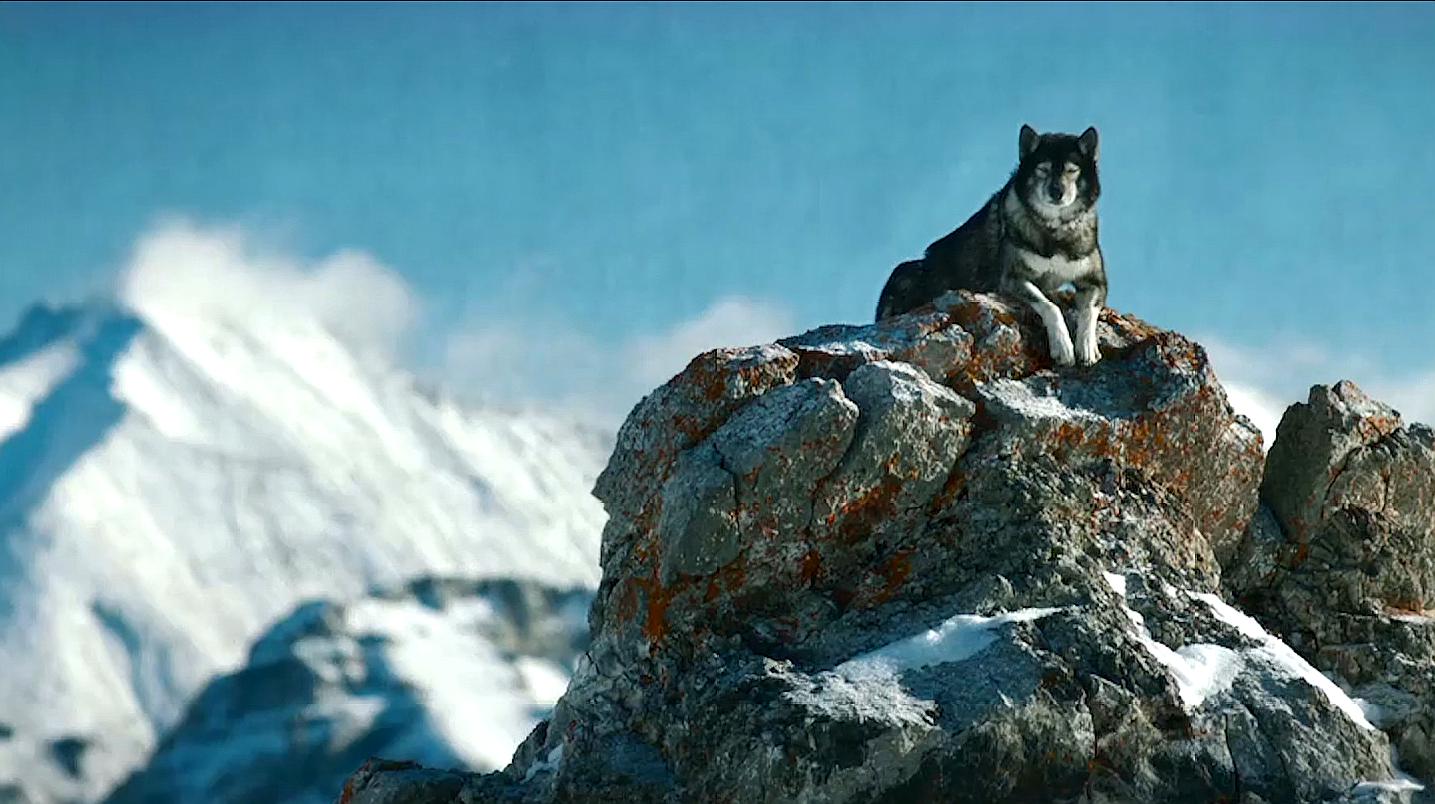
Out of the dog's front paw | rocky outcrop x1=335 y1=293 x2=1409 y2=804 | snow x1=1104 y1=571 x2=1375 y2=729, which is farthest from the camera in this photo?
the dog's front paw

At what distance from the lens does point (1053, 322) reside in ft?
70.4

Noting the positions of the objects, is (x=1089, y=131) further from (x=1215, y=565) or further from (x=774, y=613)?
(x=774, y=613)

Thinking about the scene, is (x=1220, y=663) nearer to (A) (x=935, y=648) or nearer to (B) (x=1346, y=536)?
(A) (x=935, y=648)

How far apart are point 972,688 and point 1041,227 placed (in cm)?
716

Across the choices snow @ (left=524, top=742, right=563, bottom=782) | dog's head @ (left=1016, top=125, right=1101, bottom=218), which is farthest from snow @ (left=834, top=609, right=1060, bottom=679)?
dog's head @ (left=1016, top=125, right=1101, bottom=218)

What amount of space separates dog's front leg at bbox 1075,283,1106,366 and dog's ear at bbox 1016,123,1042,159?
1753 millimetres

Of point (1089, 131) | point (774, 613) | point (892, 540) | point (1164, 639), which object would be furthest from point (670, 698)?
point (1089, 131)

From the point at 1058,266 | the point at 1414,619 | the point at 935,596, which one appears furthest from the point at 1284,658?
the point at 1058,266

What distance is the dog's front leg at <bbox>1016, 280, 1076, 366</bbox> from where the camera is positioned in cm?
2127

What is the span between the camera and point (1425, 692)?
1936 cm

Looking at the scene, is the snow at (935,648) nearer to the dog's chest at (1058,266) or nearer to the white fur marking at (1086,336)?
the white fur marking at (1086,336)

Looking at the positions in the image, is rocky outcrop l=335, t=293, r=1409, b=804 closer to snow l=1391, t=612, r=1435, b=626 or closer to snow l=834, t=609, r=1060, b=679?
snow l=834, t=609, r=1060, b=679

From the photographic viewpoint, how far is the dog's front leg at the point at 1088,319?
21422 mm

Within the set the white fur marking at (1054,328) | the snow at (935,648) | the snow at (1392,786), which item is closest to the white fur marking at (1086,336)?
the white fur marking at (1054,328)
